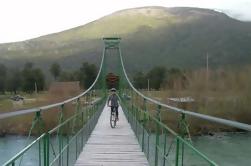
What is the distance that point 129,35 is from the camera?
123 m

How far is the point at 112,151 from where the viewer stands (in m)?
7.02

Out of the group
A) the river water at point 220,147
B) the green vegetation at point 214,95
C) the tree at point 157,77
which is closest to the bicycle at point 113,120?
the river water at point 220,147

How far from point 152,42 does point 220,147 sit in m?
88.4

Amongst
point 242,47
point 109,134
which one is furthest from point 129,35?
point 109,134

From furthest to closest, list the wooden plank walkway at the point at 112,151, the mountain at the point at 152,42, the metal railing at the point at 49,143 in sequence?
1. the mountain at the point at 152,42
2. the wooden plank walkway at the point at 112,151
3. the metal railing at the point at 49,143

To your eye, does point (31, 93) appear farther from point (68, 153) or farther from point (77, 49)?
point (68, 153)

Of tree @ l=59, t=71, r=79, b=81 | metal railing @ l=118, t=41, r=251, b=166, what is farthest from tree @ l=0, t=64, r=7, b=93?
metal railing @ l=118, t=41, r=251, b=166

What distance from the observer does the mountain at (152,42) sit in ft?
317

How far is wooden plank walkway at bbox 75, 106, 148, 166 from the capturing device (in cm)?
602

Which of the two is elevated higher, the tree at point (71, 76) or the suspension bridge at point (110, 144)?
the tree at point (71, 76)

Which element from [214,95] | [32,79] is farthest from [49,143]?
[32,79]

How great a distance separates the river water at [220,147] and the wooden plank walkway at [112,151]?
→ 890 cm

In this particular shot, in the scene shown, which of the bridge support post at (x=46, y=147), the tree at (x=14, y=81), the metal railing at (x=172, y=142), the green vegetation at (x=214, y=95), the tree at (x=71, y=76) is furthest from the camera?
the tree at (x=14, y=81)

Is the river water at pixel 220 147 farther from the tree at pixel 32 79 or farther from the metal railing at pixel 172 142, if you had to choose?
the tree at pixel 32 79
